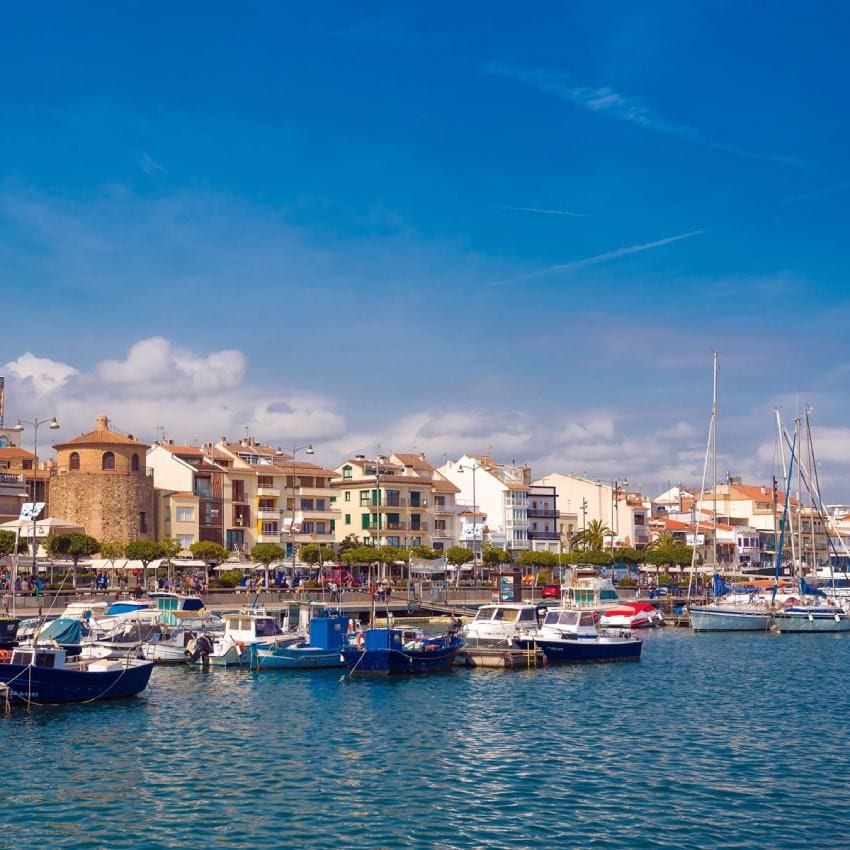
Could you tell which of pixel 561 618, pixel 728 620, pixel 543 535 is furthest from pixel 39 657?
pixel 543 535

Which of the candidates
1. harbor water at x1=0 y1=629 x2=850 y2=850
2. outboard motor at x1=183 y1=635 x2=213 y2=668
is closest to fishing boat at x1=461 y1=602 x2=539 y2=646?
harbor water at x1=0 y1=629 x2=850 y2=850

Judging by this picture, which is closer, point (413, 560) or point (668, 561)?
point (413, 560)

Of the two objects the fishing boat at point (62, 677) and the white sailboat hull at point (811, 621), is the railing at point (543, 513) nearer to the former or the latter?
the white sailboat hull at point (811, 621)

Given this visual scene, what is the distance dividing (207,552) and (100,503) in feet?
43.1

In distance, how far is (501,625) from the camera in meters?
62.8

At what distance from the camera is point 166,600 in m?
71.4

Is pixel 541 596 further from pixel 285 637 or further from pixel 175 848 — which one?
pixel 175 848

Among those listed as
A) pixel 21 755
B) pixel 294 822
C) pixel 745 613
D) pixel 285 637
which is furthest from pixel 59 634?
pixel 745 613

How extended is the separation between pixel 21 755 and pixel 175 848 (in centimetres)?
1149

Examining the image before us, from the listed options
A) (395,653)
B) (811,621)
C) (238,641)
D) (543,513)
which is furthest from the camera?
(543,513)

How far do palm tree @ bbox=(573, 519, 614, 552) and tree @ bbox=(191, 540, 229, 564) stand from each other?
56.0 m

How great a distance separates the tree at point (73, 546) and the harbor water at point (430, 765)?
3917 centimetres

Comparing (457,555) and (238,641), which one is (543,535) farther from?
(238,641)

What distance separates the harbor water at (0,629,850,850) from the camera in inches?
1096
